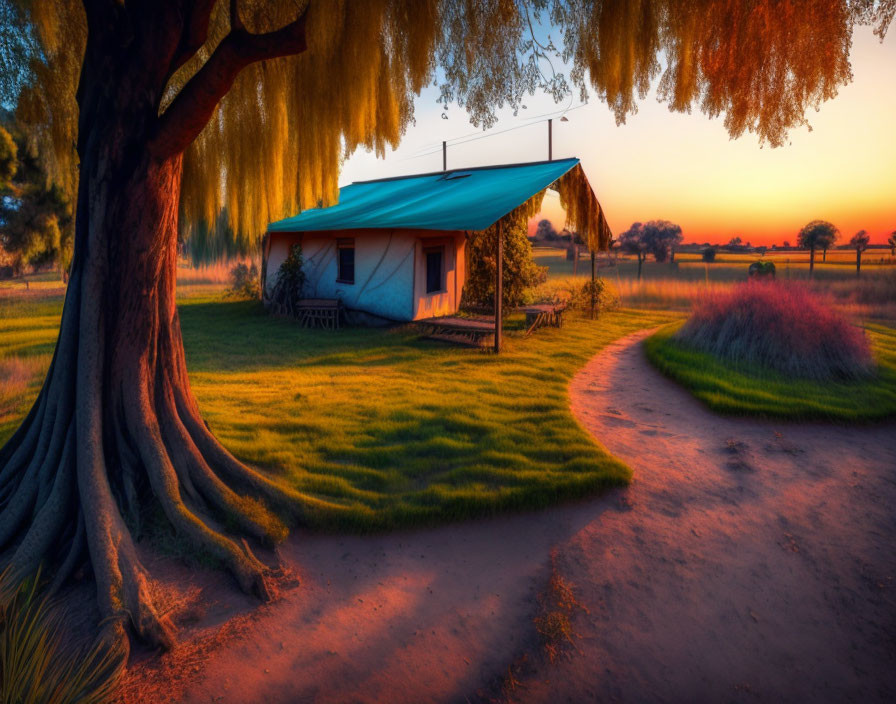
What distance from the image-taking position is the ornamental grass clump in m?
9.75

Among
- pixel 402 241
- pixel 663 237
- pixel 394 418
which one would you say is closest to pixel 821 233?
pixel 663 237

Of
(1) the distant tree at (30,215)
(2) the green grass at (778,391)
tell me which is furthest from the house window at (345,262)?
(1) the distant tree at (30,215)

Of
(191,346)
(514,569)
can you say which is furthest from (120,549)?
(191,346)

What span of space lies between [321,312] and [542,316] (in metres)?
6.69

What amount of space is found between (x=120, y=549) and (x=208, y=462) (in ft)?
3.85

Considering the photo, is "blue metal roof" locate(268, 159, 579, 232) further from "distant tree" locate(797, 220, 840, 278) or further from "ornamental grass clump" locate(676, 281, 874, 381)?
"distant tree" locate(797, 220, 840, 278)

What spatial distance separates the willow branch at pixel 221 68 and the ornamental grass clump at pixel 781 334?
9.70m

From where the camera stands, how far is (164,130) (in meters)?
3.89

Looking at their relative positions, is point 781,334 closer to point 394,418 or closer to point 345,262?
point 394,418

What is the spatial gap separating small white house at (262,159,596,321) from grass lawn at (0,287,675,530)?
2274 millimetres

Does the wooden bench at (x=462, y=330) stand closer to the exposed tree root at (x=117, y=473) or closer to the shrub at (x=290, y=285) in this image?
the shrub at (x=290, y=285)

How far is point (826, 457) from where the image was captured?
641 centimetres

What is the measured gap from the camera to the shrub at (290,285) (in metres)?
18.0

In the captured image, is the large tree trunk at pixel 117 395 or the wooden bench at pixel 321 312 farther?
the wooden bench at pixel 321 312
